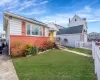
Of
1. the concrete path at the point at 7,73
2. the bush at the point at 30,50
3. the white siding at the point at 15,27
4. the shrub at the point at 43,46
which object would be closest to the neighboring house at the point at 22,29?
the white siding at the point at 15,27

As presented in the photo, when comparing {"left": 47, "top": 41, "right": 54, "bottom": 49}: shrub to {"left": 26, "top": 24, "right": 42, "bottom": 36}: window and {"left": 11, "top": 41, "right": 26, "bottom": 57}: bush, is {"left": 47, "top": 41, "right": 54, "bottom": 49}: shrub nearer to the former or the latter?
{"left": 26, "top": 24, "right": 42, "bottom": 36}: window

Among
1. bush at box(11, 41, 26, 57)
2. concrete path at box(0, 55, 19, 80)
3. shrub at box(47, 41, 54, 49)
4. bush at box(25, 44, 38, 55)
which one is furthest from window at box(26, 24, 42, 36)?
concrete path at box(0, 55, 19, 80)

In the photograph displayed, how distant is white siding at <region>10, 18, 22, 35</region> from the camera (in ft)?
40.5

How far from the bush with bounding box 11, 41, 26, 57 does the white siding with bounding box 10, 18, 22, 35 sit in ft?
5.45

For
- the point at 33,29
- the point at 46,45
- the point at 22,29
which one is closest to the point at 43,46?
the point at 46,45

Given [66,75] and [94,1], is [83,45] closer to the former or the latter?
[94,1]

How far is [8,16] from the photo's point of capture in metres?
12.2

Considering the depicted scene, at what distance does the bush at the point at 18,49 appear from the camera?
1115 cm

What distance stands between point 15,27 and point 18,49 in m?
2.92

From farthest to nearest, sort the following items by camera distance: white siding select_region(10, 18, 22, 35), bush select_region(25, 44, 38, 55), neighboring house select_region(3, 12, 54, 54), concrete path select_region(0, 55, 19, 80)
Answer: white siding select_region(10, 18, 22, 35)
neighboring house select_region(3, 12, 54, 54)
bush select_region(25, 44, 38, 55)
concrete path select_region(0, 55, 19, 80)

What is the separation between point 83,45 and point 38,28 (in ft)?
29.7

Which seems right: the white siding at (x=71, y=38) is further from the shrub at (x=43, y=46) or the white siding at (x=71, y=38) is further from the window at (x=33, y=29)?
the window at (x=33, y=29)

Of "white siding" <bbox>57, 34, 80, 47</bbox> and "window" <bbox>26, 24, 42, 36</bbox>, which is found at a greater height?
"window" <bbox>26, 24, 42, 36</bbox>

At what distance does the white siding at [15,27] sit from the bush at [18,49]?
1.66 metres
